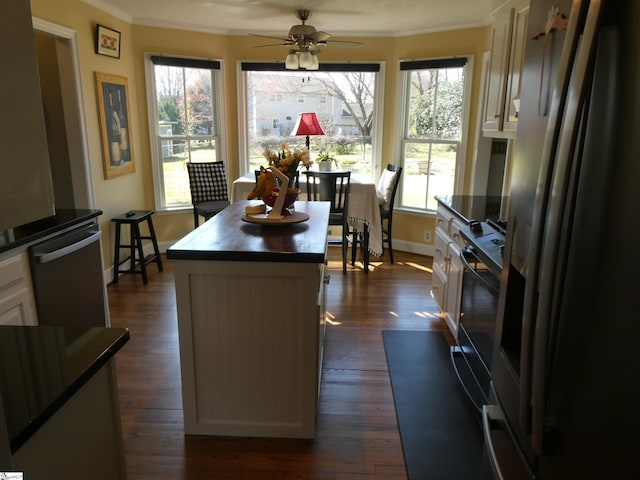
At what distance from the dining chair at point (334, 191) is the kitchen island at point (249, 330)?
83.9 inches

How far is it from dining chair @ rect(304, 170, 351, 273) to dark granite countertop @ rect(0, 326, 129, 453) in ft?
10.5

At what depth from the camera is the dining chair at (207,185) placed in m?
4.86

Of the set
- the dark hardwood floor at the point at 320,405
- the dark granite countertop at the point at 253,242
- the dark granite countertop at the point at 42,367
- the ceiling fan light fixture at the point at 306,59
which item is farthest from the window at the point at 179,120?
the dark granite countertop at the point at 42,367

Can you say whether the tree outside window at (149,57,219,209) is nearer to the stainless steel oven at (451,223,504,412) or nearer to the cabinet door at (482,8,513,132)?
the cabinet door at (482,8,513,132)

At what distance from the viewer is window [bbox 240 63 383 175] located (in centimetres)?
523

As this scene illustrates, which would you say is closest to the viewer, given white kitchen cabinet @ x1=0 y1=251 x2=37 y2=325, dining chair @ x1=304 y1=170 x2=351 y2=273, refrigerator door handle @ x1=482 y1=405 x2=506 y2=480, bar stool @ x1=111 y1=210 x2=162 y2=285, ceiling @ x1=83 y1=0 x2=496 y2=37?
refrigerator door handle @ x1=482 y1=405 x2=506 y2=480

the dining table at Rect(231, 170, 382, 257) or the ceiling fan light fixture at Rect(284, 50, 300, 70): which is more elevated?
the ceiling fan light fixture at Rect(284, 50, 300, 70)

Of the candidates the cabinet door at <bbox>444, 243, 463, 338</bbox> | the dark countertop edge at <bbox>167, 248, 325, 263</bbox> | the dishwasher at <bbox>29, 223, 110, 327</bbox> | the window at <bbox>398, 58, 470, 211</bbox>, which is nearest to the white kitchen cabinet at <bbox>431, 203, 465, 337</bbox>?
the cabinet door at <bbox>444, 243, 463, 338</bbox>

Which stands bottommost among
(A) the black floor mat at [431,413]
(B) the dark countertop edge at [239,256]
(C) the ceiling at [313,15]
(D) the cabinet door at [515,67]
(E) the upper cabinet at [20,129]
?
(A) the black floor mat at [431,413]

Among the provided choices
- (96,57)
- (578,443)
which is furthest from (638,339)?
(96,57)

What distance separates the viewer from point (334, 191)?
4.27m

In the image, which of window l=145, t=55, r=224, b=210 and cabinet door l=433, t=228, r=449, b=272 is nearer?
cabinet door l=433, t=228, r=449, b=272

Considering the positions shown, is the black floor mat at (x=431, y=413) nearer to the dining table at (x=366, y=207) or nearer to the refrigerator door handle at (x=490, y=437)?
the refrigerator door handle at (x=490, y=437)

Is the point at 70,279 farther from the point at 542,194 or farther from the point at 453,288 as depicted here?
the point at 542,194
